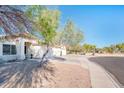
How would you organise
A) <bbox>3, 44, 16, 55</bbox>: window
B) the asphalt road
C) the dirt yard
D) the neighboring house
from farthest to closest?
<bbox>3, 44, 16, 55</bbox>: window < the neighboring house < the asphalt road < the dirt yard

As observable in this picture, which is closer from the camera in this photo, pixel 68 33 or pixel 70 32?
pixel 68 33

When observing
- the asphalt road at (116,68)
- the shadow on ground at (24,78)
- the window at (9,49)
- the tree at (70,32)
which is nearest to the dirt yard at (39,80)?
the shadow on ground at (24,78)

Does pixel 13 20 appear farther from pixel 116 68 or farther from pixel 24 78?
pixel 116 68

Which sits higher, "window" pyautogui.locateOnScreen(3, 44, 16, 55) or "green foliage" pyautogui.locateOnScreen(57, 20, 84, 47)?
"green foliage" pyautogui.locateOnScreen(57, 20, 84, 47)

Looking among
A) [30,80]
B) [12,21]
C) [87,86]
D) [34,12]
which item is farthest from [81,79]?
[12,21]

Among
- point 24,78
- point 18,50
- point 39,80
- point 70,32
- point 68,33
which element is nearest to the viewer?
point 39,80

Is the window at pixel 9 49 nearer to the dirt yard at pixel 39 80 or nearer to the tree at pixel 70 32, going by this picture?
the tree at pixel 70 32

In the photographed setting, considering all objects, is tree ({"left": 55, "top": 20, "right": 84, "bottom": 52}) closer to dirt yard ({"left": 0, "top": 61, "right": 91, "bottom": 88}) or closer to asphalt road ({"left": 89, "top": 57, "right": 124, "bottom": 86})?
asphalt road ({"left": 89, "top": 57, "right": 124, "bottom": 86})

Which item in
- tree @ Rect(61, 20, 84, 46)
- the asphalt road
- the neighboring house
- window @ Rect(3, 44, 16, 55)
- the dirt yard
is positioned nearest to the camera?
the dirt yard

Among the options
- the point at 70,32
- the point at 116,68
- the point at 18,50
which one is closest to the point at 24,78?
the point at 116,68

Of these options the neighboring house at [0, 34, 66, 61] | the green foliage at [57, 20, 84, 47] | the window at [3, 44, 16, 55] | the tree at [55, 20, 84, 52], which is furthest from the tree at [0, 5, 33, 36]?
the window at [3, 44, 16, 55]

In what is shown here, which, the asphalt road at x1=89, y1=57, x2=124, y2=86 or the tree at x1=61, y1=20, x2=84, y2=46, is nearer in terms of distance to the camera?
the asphalt road at x1=89, y1=57, x2=124, y2=86

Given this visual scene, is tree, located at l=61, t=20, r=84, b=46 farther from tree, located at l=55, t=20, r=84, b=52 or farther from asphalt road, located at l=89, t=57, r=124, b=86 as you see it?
asphalt road, located at l=89, t=57, r=124, b=86

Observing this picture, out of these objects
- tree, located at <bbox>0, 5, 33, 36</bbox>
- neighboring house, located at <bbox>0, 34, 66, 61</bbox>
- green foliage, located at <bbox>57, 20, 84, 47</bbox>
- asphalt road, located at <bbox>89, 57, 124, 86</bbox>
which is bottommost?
asphalt road, located at <bbox>89, 57, 124, 86</bbox>
